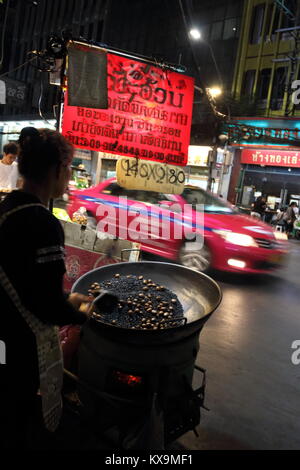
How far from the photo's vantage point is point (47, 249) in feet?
5.44

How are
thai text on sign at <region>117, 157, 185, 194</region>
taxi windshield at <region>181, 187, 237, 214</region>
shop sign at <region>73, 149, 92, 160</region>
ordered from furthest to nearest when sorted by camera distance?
shop sign at <region>73, 149, 92, 160</region> < taxi windshield at <region>181, 187, 237, 214</region> < thai text on sign at <region>117, 157, 185, 194</region>

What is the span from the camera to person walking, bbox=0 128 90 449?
5.43ft

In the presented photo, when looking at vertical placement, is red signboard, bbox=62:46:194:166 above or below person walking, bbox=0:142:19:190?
above

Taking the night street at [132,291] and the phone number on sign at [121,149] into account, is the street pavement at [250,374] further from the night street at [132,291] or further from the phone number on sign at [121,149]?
the phone number on sign at [121,149]

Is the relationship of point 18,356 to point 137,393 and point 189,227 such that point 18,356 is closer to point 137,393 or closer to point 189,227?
point 137,393

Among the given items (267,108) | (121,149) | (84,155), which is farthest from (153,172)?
(267,108)

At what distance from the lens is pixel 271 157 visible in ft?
61.6

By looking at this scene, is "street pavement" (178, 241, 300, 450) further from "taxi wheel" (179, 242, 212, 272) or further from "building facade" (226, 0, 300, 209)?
"building facade" (226, 0, 300, 209)

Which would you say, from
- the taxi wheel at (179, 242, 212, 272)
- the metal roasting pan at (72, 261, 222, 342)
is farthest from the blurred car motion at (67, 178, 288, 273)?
the metal roasting pan at (72, 261, 222, 342)

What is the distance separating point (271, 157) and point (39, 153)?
18.7m

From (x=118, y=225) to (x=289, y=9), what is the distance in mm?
19712

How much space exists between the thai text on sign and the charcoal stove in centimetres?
233

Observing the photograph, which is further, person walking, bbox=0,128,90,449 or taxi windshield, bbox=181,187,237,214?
taxi windshield, bbox=181,187,237,214

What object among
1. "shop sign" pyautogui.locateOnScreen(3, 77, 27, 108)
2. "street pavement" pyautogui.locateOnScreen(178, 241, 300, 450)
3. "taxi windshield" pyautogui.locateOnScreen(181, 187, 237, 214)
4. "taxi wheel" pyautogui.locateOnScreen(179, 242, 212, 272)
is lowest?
"street pavement" pyautogui.locateOnScreen(178, 241, 300, 450)
